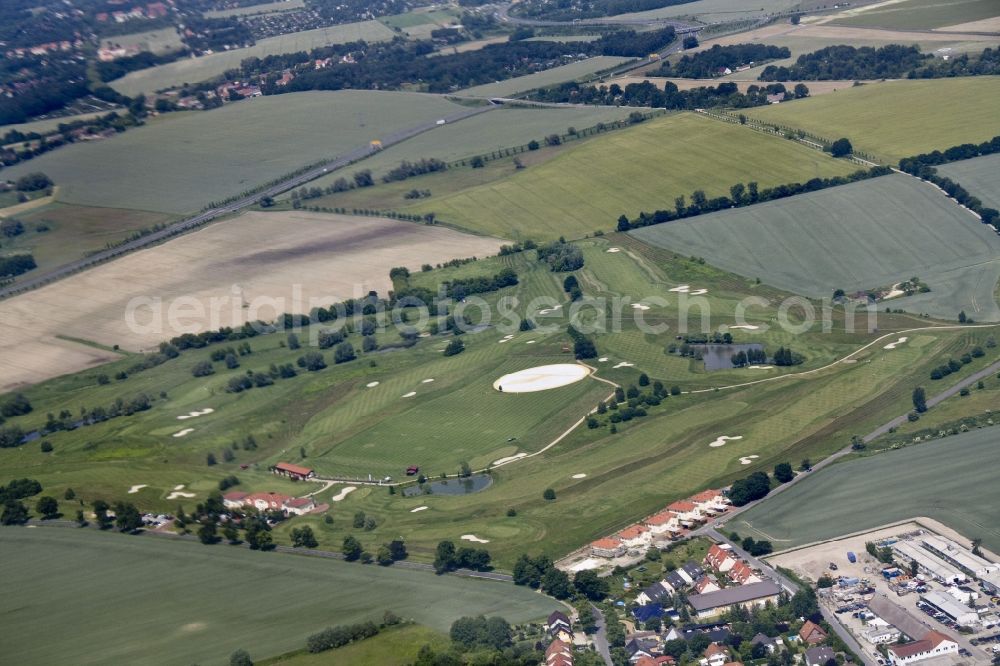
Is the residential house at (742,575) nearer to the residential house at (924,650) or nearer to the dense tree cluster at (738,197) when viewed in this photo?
the residential house at (924,650)

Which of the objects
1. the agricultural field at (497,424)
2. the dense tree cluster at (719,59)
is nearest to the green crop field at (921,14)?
the dense tree cluster at (719,59)

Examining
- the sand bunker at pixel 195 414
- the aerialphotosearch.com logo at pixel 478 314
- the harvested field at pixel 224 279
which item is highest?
the harvested field at pixel 224 279

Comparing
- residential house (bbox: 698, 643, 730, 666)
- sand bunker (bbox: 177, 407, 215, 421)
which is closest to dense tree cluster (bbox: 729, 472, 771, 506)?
residential house (bbox: 698, 643, 730, 666)

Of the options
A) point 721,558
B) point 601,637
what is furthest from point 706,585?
point 601,637

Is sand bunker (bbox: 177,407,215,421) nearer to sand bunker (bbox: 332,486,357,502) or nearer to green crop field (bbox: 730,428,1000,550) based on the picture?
sand bunker (bbox: 332,486,357,502)

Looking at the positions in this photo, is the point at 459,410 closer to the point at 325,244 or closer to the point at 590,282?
the point at 590,282

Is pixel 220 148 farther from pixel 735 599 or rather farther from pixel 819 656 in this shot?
pixel 819 656
